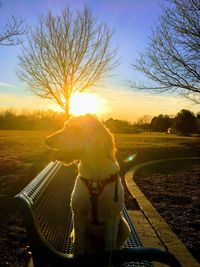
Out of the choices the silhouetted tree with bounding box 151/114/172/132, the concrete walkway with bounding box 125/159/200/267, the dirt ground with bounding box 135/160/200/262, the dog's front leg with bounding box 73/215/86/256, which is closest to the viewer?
the dog's front leg with bounding box 73/215/86/256

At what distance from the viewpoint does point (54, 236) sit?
366 cm

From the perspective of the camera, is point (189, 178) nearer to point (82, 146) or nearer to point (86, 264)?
point (82, 146)

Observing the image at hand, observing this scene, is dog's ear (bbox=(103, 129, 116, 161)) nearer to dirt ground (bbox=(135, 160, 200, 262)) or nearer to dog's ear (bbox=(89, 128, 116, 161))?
dog's ear (bbox=(89, 128, 116, 161))

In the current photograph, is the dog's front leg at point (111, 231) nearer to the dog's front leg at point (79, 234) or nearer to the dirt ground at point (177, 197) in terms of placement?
the dog's front leg at point (79, 234)

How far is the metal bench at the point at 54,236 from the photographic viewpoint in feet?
8.46

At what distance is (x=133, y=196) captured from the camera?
799cm

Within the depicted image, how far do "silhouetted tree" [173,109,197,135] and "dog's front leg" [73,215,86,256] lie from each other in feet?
133

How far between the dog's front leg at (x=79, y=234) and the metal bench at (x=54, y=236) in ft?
0.48

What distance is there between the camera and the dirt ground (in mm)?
5758

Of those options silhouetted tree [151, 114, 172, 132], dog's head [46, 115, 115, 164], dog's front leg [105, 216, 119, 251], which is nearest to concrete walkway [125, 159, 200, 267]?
dog's front leg [105, 216, 119, 251]

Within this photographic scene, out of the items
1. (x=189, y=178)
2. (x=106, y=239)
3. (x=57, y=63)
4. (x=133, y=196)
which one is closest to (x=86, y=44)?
(x=57, y=63)

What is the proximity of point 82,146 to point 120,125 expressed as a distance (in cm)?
5065

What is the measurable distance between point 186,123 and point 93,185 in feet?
140

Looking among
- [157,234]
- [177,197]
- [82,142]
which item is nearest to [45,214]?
[82,142]
